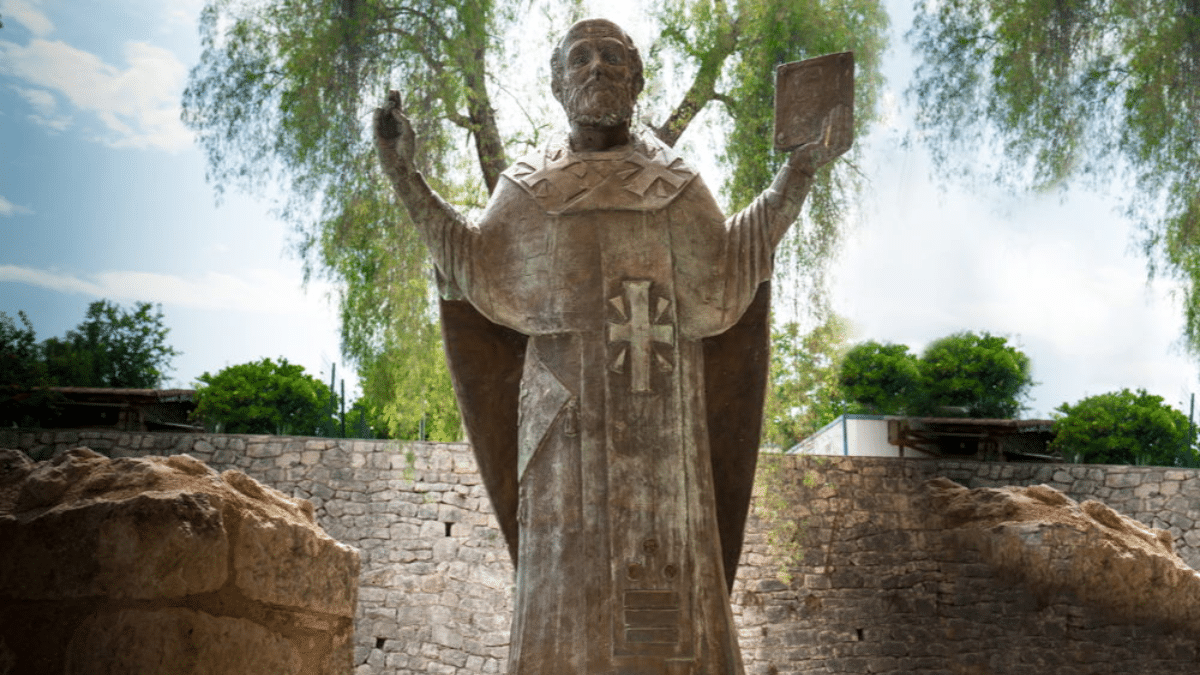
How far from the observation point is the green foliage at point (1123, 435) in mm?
14500

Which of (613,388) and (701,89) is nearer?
(613,388)

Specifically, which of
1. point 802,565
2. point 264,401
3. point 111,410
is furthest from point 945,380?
point 111,410

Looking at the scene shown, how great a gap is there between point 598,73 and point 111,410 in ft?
36.9

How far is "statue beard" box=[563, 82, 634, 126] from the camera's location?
378cm

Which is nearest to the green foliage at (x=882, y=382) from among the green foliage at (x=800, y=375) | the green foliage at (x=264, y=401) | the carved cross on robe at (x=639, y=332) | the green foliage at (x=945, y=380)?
A: the green foliage at (x=945, y=380)

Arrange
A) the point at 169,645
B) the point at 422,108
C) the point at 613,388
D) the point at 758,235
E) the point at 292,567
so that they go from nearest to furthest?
the point at 169,645 → the point at 292,567 → the point at 613,388 → the point at 758,235 → the point at 422,108

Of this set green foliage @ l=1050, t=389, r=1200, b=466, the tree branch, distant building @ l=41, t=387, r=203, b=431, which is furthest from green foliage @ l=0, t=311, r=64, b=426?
green foliage @ l=1050, t=389, r=1200, b=466

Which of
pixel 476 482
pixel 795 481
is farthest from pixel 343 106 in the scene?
pixel 795 481

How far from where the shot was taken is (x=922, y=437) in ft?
48.0

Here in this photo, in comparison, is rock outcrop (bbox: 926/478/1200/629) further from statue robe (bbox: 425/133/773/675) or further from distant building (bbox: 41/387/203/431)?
distant building (bbox: 41/387/203/431)

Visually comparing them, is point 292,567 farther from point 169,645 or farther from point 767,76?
point 767,76

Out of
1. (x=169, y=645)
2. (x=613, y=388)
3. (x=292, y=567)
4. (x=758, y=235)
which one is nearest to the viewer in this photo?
(x=169, y=645)

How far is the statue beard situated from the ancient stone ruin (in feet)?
4.78

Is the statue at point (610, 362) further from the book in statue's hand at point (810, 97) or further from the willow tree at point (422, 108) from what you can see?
the willow tree at point (422, 108)
